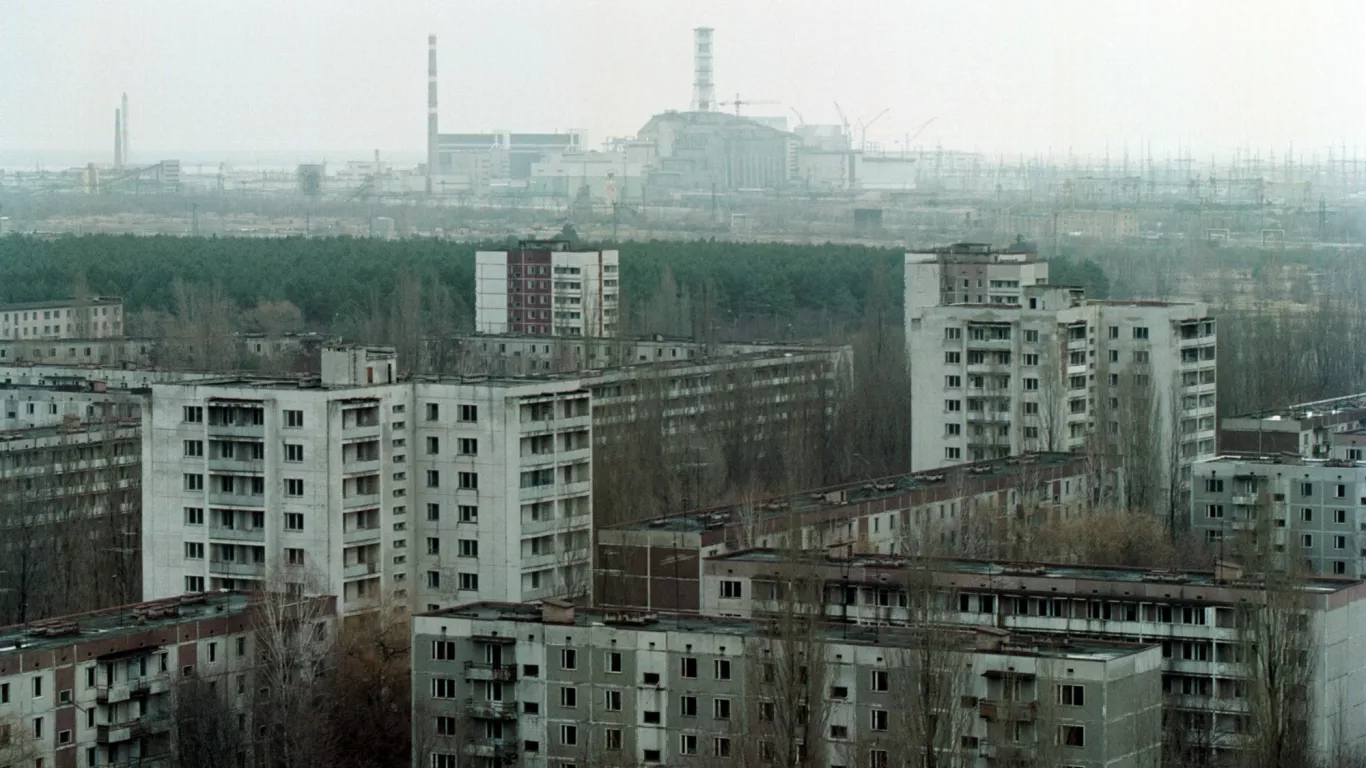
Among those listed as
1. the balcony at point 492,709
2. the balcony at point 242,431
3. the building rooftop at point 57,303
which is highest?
the building rooftop at point 57,303

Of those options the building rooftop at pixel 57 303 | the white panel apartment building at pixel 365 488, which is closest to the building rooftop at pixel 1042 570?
the white panel apartment building at pixel 365 488

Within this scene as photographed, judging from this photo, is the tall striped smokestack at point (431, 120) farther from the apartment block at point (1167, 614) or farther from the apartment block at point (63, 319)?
the apartment block at point (1167, 614)

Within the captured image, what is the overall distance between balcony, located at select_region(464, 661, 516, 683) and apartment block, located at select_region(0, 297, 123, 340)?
56.7 ft

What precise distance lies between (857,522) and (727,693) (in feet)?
12.3

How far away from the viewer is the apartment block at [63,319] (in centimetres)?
2703

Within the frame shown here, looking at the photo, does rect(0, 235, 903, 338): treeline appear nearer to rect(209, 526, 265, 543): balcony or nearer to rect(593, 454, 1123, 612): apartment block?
rect(593, 454, 1123, 612): apartment block

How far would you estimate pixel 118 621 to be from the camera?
1060 cm

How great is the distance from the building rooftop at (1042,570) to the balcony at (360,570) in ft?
5.89

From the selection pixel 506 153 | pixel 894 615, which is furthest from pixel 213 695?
pixel 506 153

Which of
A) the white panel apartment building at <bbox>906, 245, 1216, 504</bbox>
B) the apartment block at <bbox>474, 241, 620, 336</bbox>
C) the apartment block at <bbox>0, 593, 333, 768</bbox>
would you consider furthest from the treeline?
the apartment block at <bbox>0, 593, 333, 768</bbox>

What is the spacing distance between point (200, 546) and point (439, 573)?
1.14 meters

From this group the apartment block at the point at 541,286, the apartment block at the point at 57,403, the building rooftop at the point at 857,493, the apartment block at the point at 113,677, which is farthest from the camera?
the apartment block at the point at 541,286

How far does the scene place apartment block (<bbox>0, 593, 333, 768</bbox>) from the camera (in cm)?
977

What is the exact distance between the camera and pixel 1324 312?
87.8ft
